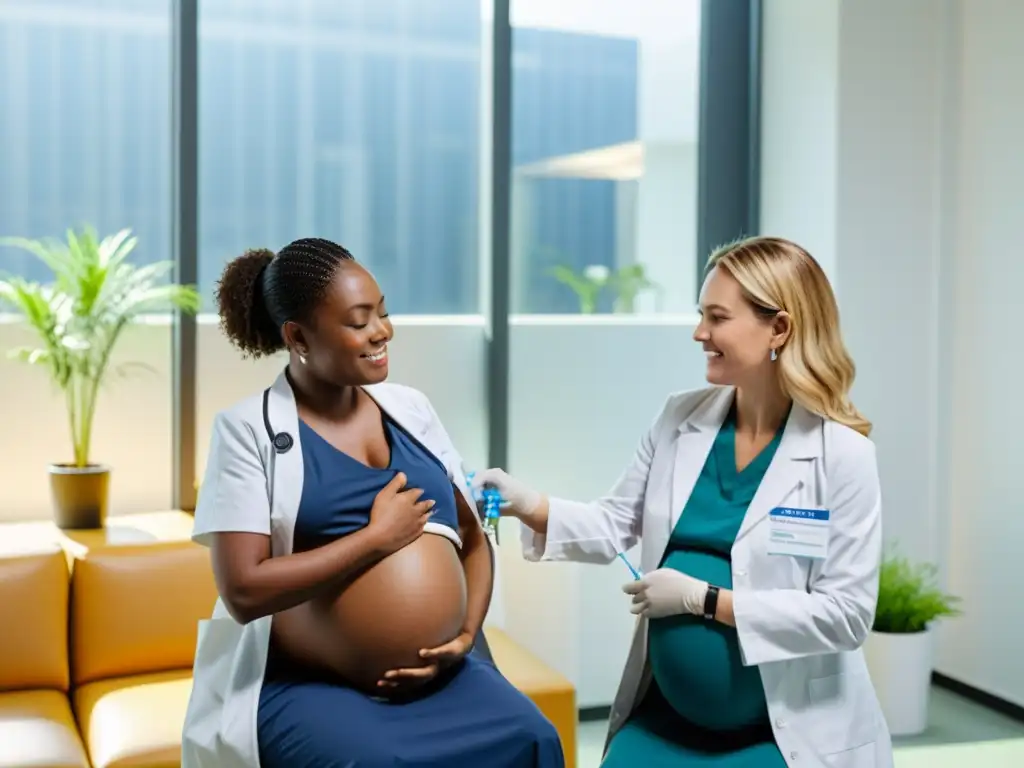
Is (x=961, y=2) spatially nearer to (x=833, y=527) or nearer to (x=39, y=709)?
(x=833, y=527)

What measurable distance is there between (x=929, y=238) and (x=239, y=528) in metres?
3.14

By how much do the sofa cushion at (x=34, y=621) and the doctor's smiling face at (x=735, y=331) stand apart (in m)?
1.88

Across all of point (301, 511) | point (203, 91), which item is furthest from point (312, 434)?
point (203, 91)

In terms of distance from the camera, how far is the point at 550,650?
4.29 metres

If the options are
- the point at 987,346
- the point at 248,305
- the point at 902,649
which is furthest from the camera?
the point at 987,346

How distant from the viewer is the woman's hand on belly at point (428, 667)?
204 centimetres

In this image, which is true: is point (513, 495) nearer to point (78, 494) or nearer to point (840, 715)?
point (840, 715)

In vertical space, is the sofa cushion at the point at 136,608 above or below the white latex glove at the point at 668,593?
below

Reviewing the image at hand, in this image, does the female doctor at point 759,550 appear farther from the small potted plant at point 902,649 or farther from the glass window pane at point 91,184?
the glass window pane at point 91,184

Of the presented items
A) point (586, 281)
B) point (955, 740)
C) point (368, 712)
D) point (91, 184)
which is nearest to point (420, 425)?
point (368, 712)

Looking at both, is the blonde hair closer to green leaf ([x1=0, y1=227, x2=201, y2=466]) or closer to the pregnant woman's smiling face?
the pregnant woman's smiling face

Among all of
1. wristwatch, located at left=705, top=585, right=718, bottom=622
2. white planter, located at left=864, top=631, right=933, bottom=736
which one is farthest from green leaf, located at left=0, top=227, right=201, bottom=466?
white planter, located at left=864, top=631, right=933, bottom=736

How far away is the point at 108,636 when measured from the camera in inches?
132

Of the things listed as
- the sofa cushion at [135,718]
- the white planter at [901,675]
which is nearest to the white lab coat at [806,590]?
the sofa cushion at [135,718]
